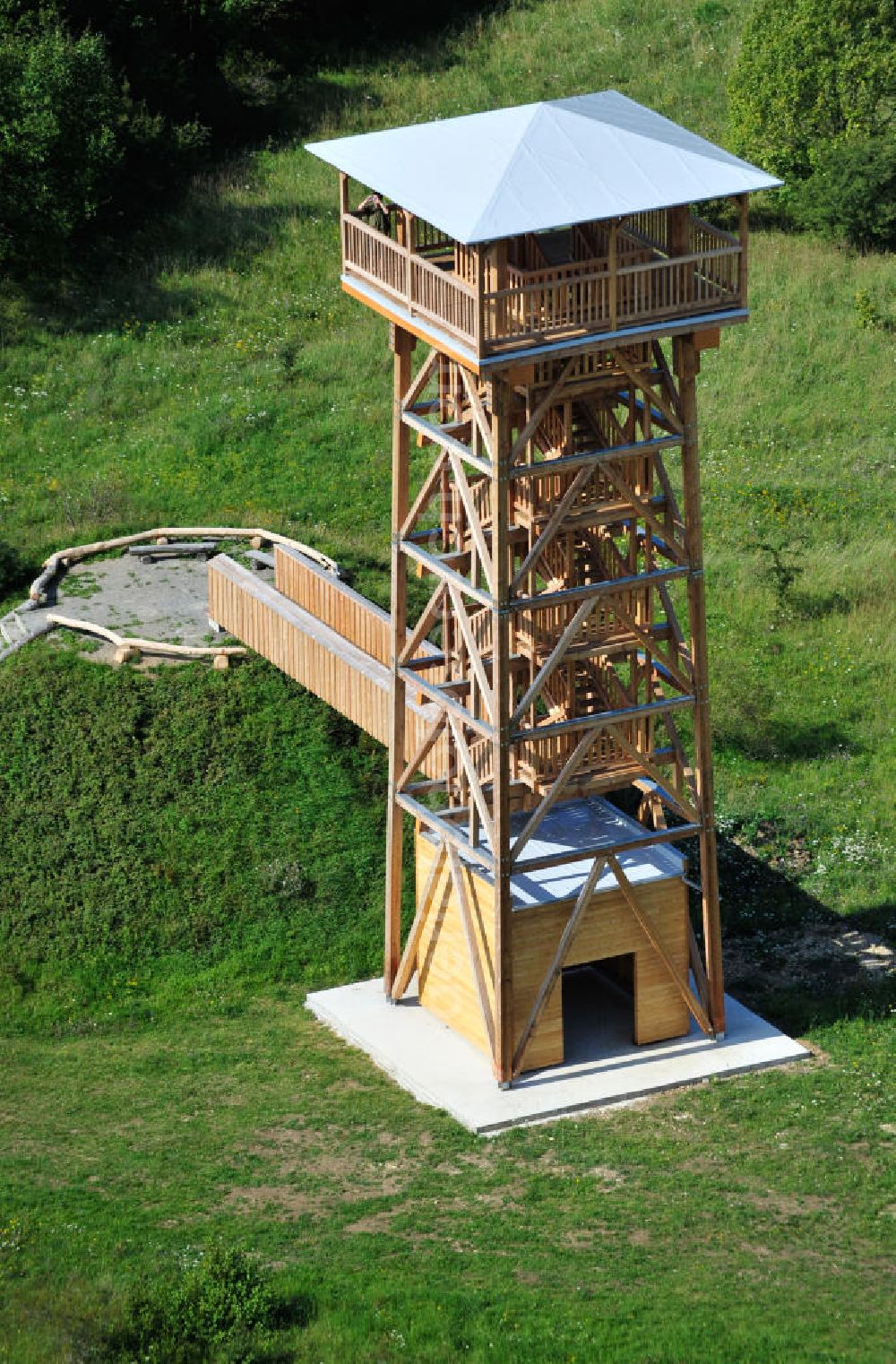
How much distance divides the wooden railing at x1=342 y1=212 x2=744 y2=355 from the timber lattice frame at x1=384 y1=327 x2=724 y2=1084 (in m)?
0.65

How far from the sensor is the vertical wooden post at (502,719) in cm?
3156

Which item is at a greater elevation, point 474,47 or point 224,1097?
point 474,47

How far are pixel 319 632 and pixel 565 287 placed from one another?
1172cm

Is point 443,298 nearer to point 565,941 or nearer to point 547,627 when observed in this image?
point 547,627

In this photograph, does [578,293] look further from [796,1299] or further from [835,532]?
[835,532]

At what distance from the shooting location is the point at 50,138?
60156 millimetres

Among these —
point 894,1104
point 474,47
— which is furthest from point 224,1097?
point 474,47

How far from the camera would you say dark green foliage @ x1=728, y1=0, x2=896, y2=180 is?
61.7 m

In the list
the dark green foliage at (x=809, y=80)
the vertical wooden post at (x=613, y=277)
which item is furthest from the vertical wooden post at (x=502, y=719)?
the dark green foliage at (x=809, y=80)

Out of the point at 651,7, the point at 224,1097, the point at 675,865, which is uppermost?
the point at 651,7

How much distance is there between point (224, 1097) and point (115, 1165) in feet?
8.74

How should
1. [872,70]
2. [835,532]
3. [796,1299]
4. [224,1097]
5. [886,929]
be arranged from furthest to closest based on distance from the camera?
[872,70], [835,532], [886,929], [224,1097], [796,1299]

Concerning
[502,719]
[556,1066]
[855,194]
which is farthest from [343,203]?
[855,194]

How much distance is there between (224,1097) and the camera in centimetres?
3469
